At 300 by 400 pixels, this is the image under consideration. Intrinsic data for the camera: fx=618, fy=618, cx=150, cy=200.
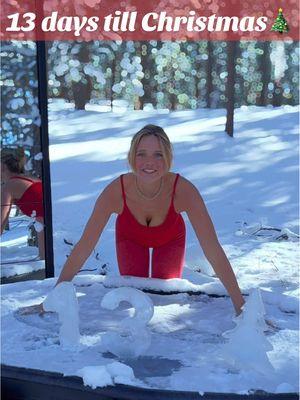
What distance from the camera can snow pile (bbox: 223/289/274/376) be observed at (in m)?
1.57

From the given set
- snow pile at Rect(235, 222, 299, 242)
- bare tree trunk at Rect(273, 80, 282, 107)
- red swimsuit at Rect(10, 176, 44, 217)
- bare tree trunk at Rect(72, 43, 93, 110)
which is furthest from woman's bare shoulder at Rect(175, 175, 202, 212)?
bare tree trunk at Rect(273, 80, 282, 107)

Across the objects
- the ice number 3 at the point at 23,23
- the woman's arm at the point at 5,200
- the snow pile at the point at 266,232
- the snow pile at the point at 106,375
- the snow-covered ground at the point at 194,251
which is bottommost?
the snow pile at the point at 266,232

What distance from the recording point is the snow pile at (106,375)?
1477 mm

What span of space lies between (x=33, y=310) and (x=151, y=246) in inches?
23.2

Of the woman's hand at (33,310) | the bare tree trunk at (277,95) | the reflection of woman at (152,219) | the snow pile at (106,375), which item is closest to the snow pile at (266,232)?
the reflection of woman at (152,219)

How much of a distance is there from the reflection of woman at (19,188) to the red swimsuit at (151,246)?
70cm

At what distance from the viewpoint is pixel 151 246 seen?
2469mm

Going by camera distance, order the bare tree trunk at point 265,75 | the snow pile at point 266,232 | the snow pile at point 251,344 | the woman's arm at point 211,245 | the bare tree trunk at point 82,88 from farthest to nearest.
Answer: the bare tree trunk at point 265,75 → the bare tree trunk at point 82,88 → the snow pile at point 266,232 → the woman's arm at point 211,245 → the snow pile at point 251,344

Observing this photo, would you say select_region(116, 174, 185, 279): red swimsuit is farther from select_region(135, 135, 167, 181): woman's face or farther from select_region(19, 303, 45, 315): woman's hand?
select_region(19, 303, 45, 315): woman's hand

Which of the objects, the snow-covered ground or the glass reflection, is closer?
the snow-covered ground

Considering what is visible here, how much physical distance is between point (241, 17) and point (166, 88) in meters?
2.07

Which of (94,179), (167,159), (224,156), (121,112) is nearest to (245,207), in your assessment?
(94,179)

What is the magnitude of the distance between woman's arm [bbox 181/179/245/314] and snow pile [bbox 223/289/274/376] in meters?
0.35

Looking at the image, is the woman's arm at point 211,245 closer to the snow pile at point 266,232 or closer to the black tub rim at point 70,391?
the black tub rim at point 70,391
